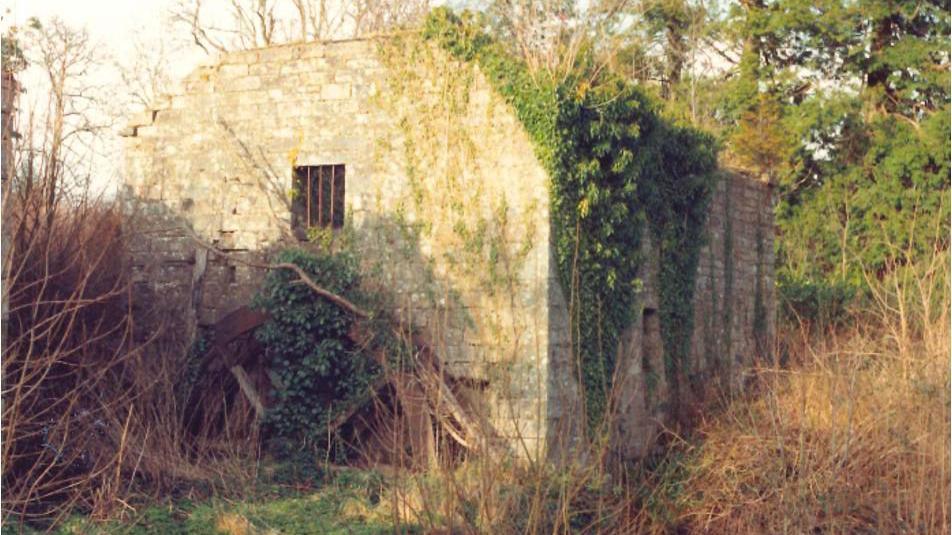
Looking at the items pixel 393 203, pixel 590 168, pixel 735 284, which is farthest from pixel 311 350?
pixel 735 284

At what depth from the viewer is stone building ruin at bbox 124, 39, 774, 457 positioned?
10914 mm

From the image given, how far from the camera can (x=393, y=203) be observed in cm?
1164

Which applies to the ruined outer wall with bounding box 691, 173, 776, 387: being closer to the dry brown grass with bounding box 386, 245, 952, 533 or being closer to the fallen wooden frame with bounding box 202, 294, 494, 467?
the dry brown grass with bounding box 386, 245, 952, 533

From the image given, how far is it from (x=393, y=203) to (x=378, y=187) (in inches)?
9.5

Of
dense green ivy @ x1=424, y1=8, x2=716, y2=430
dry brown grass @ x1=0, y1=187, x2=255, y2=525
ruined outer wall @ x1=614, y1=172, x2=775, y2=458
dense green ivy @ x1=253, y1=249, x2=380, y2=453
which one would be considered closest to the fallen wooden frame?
dense green ivy @ x1=253, y1=249, x2=380, y2=453

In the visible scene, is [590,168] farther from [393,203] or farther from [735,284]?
[735,284]

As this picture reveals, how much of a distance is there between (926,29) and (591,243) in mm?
14381

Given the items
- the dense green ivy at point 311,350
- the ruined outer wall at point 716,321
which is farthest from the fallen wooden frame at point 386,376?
the ruined outer wall at point 716,321

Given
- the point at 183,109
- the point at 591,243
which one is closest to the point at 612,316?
the point at 591,243

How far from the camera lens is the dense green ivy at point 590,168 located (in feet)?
35.5

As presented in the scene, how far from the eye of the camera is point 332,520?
9.50 meters

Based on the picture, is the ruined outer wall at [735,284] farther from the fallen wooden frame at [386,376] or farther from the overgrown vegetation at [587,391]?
the fallen wooden frame at [386,376]

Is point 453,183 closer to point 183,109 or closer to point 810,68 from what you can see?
point 183,109

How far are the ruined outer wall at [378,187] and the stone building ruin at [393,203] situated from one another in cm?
2
